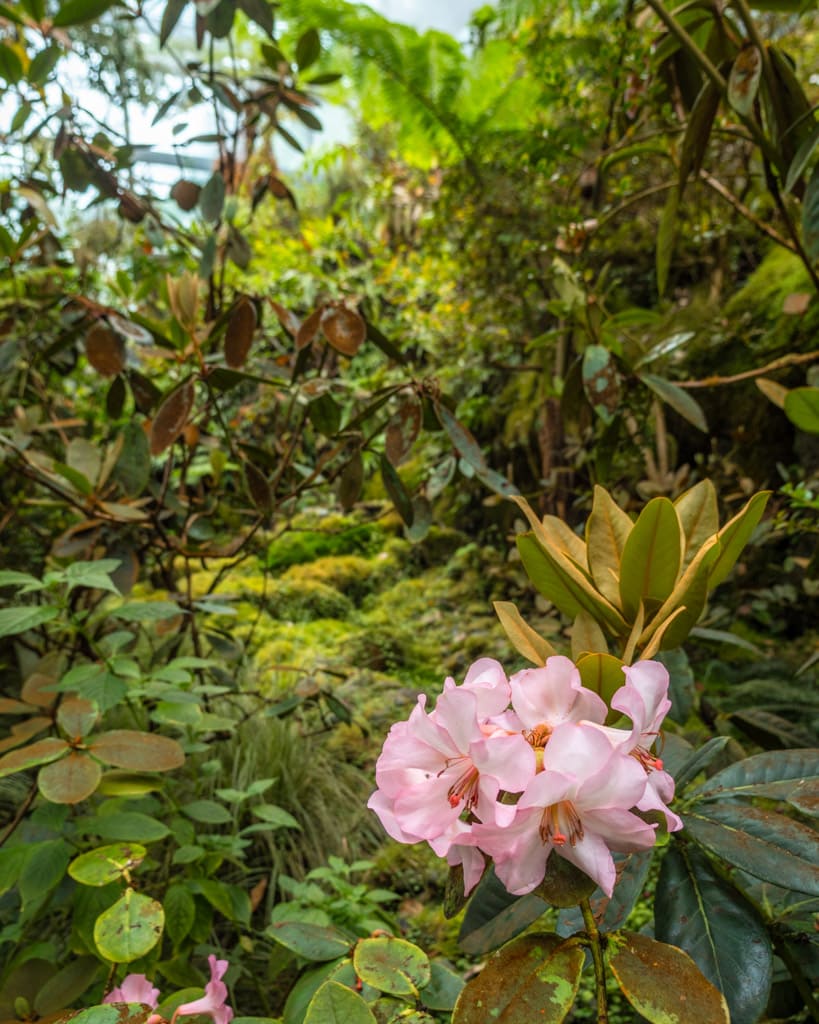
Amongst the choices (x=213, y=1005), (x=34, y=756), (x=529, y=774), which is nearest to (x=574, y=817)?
(x=529, y=774)

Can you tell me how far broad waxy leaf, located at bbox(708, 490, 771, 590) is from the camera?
45 centimetres

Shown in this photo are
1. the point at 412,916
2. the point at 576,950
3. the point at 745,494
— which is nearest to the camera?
the point at 576,950

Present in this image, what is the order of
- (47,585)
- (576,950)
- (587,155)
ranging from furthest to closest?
(587,155)
(47,585)
(576,950)

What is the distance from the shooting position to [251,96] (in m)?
1.64

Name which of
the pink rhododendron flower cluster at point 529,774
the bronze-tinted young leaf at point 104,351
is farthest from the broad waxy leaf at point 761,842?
the bronze-tinted young leaf at point 104,351

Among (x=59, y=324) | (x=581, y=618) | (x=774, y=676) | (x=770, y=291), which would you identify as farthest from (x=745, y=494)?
Answer: (x=59, y=324)

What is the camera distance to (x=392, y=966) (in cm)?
54

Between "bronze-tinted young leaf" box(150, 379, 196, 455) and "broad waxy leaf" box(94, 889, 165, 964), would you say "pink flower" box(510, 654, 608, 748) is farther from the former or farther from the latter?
"bronze-tinted young leaf" box(150, 379, 196, 455)

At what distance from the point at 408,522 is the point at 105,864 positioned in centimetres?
72

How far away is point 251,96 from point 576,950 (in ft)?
6.13

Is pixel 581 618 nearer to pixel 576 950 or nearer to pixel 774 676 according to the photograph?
pixel 576 950

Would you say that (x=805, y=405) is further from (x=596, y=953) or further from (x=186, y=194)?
(x=186, y=194)

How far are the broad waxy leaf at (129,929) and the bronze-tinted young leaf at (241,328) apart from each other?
0.89 metres

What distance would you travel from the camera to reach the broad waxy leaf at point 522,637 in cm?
48
